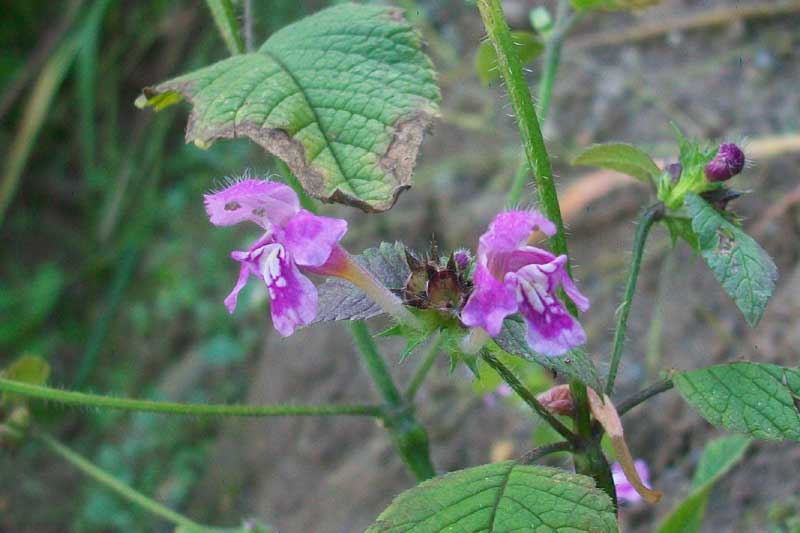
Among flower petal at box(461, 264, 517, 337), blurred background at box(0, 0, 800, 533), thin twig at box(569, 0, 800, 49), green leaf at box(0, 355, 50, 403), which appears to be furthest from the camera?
thin twig at box(569, 0, 800, 49)

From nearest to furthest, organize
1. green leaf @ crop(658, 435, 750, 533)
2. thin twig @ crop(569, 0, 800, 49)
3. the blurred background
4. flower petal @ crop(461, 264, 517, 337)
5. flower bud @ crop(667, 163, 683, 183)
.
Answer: flower petal @ crop(461, 264, 517, 337)
flower bud @ crop(667, 163, 683, 183)
green leaf @ crop(658, 435, 750, 533)
the blurred background
thin twig @ crop(569, 0, 800, 49)

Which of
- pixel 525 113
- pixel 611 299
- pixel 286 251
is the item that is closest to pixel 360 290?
pixel 286 251

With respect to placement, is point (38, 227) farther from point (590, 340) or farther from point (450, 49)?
point (590, 340)

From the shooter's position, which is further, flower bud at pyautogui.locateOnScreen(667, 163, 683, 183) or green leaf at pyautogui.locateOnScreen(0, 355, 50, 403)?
green leaf at pyautogui.locateOnScreen(0, 355, 50, 403)

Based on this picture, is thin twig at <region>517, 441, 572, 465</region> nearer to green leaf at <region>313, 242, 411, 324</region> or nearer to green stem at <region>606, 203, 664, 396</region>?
green stem at <region>606, 203, 664, 396</region>

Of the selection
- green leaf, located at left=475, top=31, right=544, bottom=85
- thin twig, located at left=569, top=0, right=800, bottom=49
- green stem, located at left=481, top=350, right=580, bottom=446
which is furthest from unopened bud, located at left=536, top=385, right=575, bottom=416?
thin twig, located at left=569, top=0, right=800, bottom=49

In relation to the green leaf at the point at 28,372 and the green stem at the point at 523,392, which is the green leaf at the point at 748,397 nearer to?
the green stem at the point at 523,392

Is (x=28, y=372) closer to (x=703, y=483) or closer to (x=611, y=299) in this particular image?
(x=703, y=483)
